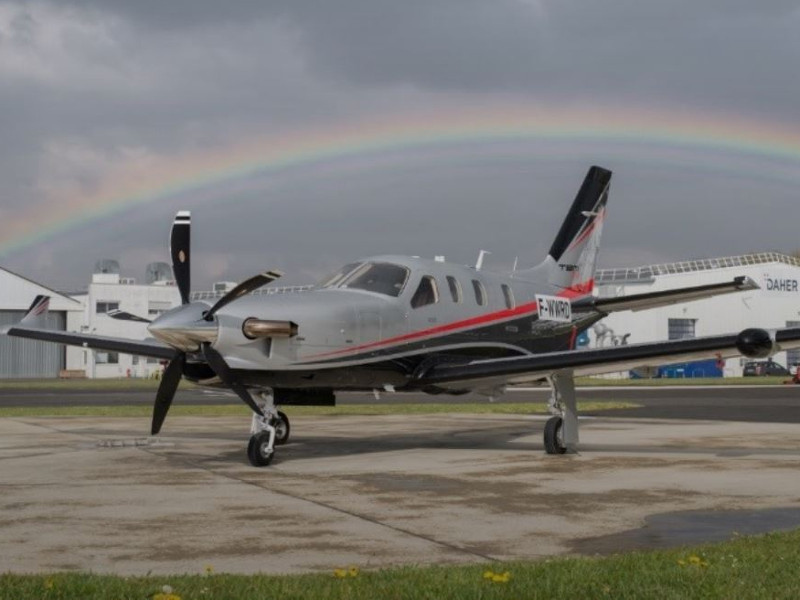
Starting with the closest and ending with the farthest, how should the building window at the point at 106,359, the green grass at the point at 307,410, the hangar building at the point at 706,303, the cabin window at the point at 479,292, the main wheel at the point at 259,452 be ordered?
the main wheel at the point at 259,452
the cabin window at the point at 479,292
the green grass at the point at 307,410
the hangar building at the point at 706,303
the building window at the point at 106,359

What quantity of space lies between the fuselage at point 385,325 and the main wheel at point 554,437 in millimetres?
2296

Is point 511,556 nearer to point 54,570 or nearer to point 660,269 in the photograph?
point 54,570

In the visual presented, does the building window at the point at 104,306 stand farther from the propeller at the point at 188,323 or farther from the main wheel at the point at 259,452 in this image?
the main wheel at the point at 259,452

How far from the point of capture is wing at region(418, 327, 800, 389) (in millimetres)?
14797

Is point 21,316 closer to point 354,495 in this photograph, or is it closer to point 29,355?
point 29,355

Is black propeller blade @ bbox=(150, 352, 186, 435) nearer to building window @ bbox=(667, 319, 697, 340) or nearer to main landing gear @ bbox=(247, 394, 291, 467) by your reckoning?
main landing gear @ bbox=(247, 394, 291, 467)

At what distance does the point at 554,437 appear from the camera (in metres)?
17.3

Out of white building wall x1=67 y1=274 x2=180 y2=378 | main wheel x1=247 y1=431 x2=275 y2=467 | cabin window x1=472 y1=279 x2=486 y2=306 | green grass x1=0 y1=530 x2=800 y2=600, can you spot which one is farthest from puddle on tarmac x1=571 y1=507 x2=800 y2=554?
white building wall x1=67 y1=274 x2=180 y2=378

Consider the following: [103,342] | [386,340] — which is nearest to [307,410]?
[103,342]

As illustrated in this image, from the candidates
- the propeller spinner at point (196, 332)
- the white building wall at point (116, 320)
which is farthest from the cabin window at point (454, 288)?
the white building wall at point (116, 320)

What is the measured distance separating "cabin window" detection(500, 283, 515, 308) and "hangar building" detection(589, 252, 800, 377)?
63.7 metres

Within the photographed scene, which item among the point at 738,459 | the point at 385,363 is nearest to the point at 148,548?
the point at 385,363

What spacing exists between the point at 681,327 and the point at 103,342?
72267 mm

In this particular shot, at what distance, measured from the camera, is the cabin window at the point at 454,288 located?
61.0 feet
